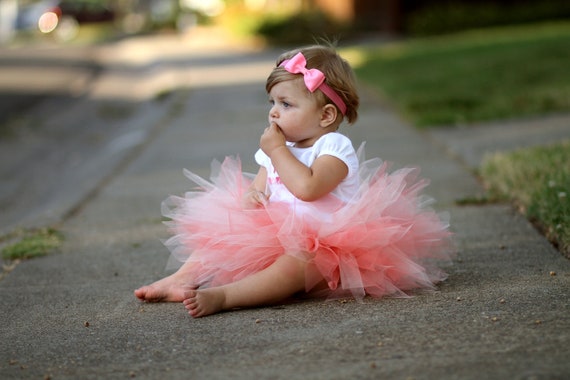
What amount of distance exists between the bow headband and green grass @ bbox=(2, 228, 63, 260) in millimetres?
1942

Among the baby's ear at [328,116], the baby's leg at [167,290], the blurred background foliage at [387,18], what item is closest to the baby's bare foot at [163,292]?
the baby's leg at [167,290]

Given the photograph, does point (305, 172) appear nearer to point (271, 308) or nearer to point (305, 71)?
A: point (305, 71)

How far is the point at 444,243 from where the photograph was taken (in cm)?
398

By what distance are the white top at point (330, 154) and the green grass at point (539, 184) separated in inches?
42.8

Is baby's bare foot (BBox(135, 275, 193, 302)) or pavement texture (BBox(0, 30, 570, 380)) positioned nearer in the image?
pavement texture (BBox(0, 30, 570, 380))

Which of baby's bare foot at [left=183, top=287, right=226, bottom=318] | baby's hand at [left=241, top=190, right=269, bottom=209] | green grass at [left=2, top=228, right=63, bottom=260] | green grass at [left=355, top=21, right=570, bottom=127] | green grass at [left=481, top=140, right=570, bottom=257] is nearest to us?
baby's bare foot at [left=183, top=287, right=226, bottom=318]

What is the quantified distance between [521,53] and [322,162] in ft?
35.1

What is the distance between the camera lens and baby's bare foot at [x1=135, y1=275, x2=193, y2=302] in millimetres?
3828

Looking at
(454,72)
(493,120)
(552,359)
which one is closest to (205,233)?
(552,359)

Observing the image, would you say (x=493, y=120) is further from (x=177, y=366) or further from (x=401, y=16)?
(x=401, y=16)

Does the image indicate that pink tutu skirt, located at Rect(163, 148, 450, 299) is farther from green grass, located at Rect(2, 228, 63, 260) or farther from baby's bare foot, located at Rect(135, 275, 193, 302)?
green grass, located at Rect(2, 228, 63, 260)

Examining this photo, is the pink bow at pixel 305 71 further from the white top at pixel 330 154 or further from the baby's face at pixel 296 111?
the white top at pixel 330 154

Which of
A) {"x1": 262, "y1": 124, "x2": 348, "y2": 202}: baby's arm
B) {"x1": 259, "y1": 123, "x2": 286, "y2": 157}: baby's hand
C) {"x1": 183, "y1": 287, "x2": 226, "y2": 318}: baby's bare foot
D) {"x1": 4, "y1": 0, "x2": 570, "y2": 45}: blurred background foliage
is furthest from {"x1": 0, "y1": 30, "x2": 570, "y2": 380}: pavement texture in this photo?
{"x1": 4, "y1": 0, "x2": 570, "y2": 45}: blurred background foliage

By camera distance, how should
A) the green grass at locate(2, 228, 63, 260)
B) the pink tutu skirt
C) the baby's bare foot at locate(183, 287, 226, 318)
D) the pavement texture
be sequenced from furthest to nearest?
the green grass at locate(2, 228, 63, 260)
the pink tutu skirt
the baby's bare foot at locate(183, 287, 226, 318)
the pavement texture
